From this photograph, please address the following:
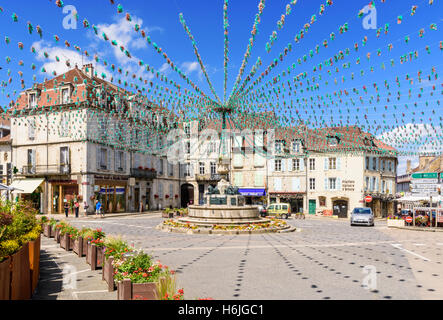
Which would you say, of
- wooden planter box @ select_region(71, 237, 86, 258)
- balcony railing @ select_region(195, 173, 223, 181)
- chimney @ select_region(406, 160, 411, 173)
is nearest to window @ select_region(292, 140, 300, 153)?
balcony railing @ select_region(195, 173, 223, 181)

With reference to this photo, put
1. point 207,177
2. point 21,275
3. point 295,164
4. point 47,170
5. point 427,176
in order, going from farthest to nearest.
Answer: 1. point 207,177
2. point 295,164
3. point 47,170
4. point 427,176
5. point 21,275

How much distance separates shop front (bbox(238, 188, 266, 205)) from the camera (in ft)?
133

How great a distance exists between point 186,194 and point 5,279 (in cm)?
4260

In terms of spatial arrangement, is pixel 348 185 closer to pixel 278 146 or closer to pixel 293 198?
pixel 293 198

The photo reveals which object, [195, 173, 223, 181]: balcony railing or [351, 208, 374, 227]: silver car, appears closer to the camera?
[351, 208, 374, 227]: silver car

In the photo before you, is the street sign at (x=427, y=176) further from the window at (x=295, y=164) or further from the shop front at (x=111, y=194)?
the shop front at (x=111, y=194)

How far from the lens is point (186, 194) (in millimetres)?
47562

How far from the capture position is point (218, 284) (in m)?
7.34

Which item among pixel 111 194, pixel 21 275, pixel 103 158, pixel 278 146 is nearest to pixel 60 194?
pixel 111 194

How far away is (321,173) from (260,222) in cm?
2127

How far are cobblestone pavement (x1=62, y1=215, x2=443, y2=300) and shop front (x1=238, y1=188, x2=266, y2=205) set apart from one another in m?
26.1

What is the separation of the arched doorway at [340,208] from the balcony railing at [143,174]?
808 inches

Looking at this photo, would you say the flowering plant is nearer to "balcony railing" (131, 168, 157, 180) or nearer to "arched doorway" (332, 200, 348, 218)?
"balcony railing" (131, 168, 157, 180)

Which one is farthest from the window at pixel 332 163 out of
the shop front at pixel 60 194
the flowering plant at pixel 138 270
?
the flowering plant at pixel 138 270
